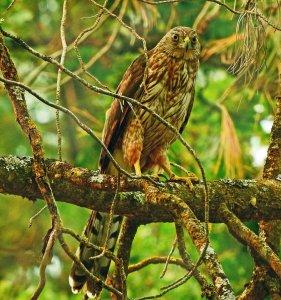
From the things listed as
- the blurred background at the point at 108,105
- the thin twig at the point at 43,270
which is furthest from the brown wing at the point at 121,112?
the thin twig at the point at 43,270

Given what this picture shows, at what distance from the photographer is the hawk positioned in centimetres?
523

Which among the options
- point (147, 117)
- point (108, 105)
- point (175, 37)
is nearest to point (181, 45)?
point (175, 37)

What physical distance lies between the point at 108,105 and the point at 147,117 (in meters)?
2.45

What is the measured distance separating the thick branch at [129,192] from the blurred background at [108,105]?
206 centimetres

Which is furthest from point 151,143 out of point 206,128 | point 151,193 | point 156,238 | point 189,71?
point 206,128

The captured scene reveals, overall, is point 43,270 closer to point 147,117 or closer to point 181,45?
point 147,117

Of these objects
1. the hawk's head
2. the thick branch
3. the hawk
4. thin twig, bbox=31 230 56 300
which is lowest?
thin twig, bbox=31 230 56 300

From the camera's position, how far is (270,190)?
419cm

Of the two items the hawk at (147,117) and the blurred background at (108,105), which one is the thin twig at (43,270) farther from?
the blurred background at (108,105)

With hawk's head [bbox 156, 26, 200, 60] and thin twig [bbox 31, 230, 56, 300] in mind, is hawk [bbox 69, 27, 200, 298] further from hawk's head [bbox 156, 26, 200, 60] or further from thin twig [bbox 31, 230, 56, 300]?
thin twig [bbox 31, 230, 56, 300]

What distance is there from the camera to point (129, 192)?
4.00 meters

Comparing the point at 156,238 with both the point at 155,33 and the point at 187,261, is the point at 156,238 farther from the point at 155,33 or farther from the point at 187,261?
the point at 187,261

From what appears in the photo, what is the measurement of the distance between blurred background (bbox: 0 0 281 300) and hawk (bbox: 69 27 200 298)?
862mm

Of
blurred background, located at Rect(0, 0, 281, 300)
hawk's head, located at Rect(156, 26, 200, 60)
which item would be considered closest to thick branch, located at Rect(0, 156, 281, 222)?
hawk's head, located at Rect(156, 26, 200, 60)
